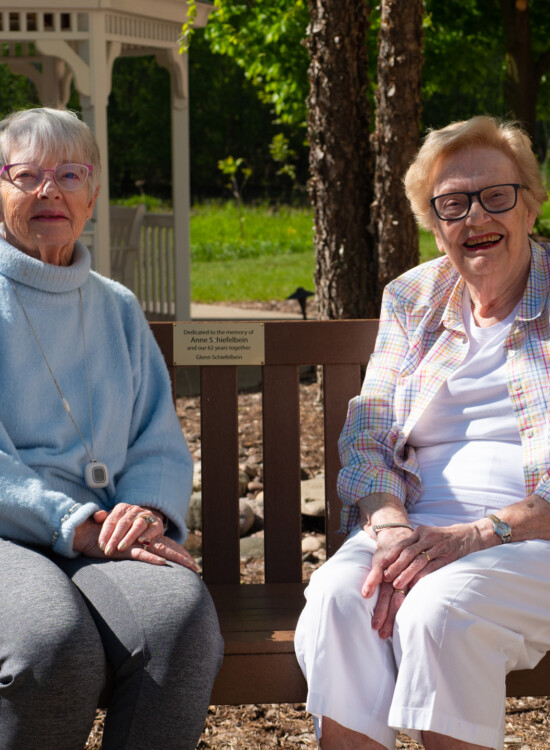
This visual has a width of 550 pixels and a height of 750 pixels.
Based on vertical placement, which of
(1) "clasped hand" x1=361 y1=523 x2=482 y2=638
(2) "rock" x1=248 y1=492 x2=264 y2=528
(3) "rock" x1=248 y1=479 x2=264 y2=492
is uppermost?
(1) "clasped hand" x1=361 y1=523 x2=482 y2=638

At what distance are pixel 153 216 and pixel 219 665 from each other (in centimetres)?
807

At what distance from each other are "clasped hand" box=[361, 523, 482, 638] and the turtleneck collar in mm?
1077

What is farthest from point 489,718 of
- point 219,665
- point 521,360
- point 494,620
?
point 521,360

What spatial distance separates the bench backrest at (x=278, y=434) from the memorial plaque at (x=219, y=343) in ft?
0.08

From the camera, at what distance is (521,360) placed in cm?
268

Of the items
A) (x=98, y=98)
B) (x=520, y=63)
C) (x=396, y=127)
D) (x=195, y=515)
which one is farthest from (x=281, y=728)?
(x=520, y=63)

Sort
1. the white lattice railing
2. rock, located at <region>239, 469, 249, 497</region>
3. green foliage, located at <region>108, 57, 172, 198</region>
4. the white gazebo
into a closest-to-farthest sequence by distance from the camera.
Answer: rock, located at <region>239, 469, 249, 497</region> → the white gazebo → the white lattice railing → green foliage, located at <region>108, 57, 172, 198</region>

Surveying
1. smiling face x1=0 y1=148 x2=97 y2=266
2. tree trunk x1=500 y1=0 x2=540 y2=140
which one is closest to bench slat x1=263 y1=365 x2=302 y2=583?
smiling face x1=0 y1=148 x2=97 y2=266

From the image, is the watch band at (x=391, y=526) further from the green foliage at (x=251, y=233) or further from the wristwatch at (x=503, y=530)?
the green foliage at (x=251, y=233)

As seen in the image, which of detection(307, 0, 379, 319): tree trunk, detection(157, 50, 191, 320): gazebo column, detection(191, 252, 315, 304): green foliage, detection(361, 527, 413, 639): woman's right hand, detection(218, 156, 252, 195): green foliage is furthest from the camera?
detection(218, 156, 252, 195): green foliage

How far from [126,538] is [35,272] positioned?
0.75 m

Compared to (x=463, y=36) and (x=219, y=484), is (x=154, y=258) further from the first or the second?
(x=219, y=484)

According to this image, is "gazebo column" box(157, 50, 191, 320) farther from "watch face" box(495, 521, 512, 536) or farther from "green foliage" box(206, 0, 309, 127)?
"watch face" box(495, 521, 512, 536)

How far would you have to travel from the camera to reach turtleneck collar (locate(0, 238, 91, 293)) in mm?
2592
